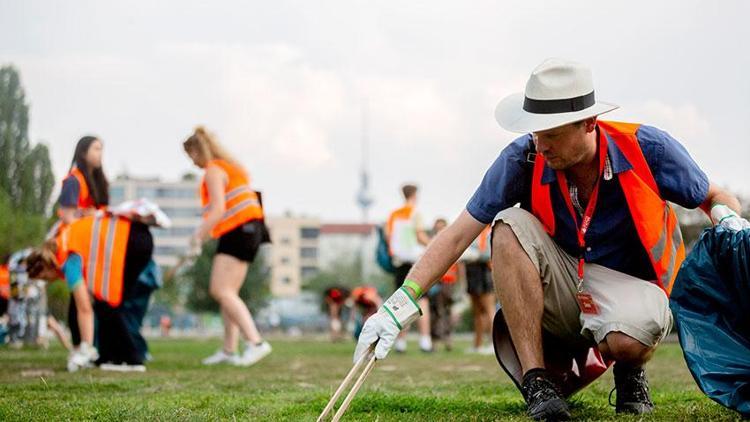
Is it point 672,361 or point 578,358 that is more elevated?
point 578,358

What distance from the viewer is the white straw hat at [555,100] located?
3.98 meters

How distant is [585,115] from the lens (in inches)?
158

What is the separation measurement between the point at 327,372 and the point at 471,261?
5.34 m

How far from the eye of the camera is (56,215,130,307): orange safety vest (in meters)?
8.31

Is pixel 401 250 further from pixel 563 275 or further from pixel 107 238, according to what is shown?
pixel 563 275

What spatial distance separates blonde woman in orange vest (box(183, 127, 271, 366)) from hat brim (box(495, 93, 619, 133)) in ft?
16.5

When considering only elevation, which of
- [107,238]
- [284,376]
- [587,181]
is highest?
[587,181]

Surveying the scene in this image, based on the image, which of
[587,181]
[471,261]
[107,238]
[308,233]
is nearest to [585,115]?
[587,181]

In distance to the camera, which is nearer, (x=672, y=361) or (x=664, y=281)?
(x=664, y=281)

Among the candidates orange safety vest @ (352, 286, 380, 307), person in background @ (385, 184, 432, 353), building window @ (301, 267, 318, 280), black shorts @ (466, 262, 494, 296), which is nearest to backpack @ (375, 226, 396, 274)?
person in background @ (385, 184, 432, 353)

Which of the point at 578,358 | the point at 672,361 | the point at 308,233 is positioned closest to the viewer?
the point at 578,358

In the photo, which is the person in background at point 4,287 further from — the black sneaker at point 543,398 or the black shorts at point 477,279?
the black sneaker at point 543,398

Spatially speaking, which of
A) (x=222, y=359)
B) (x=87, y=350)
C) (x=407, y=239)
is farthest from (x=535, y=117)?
(x=407, y=239)

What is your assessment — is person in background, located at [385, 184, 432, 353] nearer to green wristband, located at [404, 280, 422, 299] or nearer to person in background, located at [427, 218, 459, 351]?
person in background, located at [427, 218, 459, 351]
